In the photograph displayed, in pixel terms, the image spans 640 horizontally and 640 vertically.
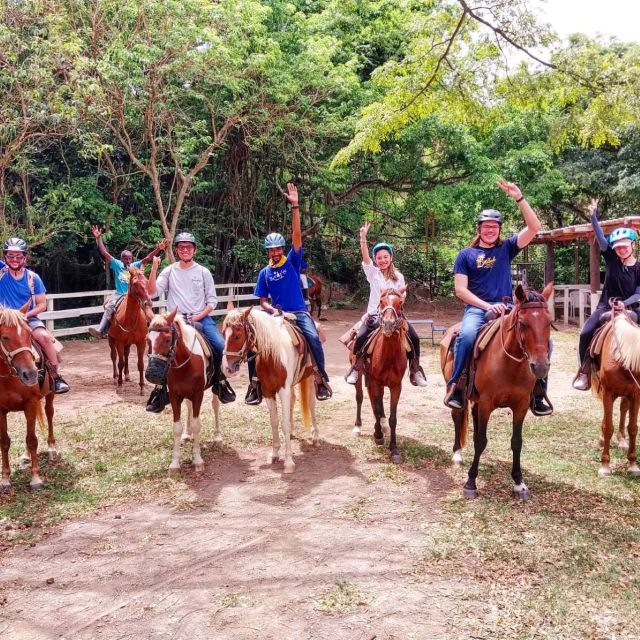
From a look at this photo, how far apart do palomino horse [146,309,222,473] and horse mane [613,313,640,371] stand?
13.7 feet

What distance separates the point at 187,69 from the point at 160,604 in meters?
13.8

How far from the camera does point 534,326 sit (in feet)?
15.5

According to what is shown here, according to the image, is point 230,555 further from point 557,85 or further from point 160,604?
point 557,85

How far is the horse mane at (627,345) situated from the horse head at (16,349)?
5468 mm

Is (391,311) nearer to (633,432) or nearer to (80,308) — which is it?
(633,432)

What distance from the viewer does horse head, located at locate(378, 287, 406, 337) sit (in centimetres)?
617

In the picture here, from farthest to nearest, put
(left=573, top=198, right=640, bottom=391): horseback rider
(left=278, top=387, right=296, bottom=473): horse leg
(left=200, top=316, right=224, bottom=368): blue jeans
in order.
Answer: (left=200, top=316, right=224, bottom=368): blue jeans, (left=573, top=198, right=640, bottom=391): horseback rider, (left=278, top=387, right=296, bottom=473): horse leg

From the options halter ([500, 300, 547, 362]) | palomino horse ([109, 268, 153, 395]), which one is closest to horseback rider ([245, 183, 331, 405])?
halter ([500, 300, 547, 362])

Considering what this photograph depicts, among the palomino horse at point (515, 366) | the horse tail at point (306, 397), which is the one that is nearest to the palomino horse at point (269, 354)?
the horse tail at point (306, 397)

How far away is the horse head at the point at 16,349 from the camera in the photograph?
17.3 feet

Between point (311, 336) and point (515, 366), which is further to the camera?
point (311, 336)

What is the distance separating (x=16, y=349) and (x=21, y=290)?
1.35 metres

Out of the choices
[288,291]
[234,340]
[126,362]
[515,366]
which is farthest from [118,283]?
[515,366]

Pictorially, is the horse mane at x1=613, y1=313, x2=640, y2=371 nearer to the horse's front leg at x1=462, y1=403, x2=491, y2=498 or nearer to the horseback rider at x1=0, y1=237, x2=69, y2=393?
the horse's front leg at x1=462, y1=403, x2=491, y2=498
